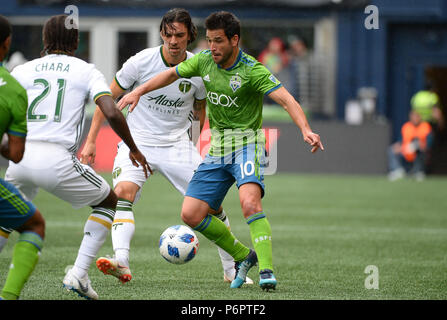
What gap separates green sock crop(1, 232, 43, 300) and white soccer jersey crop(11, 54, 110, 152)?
31.2 inches

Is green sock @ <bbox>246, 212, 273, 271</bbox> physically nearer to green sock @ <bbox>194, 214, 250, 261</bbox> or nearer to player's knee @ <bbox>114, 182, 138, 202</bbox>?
green sock @ <bbox>194, 214, 250, 261</bbox>

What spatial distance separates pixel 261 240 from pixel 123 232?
1319 millimetres

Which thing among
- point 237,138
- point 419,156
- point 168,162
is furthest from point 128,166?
point 419,156

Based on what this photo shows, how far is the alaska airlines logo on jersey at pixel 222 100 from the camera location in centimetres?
654

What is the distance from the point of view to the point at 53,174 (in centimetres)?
561

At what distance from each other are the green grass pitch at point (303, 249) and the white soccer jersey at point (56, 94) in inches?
45.8

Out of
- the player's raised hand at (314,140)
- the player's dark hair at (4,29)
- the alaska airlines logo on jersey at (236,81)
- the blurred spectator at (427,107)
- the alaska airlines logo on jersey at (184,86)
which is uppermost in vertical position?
the blurred spectator at (427,107)

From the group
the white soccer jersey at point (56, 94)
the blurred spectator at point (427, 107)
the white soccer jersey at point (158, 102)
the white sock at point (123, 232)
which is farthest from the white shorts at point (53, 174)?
the blurred spectator at point (427, 107)

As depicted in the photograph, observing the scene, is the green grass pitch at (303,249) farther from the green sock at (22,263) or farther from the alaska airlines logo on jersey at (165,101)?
the alaska airlines logo on jersey at (165,101)

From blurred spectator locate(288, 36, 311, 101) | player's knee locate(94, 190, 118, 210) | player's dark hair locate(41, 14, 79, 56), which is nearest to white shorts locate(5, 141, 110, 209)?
player's knee locate(94, 190, 118, 210)

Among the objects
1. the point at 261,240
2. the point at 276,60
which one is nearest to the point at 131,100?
the point at 261,240

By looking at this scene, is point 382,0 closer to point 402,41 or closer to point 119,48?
point 402,41

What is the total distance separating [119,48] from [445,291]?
1964 cm

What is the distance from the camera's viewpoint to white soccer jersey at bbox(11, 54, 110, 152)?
569 cm
